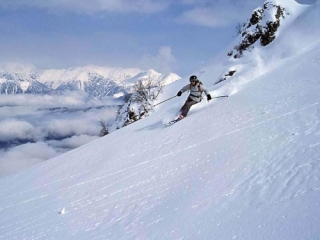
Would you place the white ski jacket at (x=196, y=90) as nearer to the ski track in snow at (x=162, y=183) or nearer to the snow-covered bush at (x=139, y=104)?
the ski track in snow at (x=162, y=183)

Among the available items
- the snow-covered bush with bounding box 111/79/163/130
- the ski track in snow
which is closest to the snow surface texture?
the ski track in snow

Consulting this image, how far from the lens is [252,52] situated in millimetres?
40594

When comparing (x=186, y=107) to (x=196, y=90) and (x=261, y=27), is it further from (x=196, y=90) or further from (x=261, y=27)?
(x=261, y=27)

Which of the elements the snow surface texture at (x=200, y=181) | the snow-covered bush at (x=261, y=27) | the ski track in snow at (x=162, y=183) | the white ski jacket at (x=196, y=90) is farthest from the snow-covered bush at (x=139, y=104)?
the ski track in snow at (x=162, y=183)

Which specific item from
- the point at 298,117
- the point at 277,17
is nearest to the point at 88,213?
the point at 298,117

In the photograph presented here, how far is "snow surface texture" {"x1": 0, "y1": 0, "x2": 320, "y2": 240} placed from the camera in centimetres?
464

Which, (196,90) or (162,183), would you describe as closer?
(162,183)

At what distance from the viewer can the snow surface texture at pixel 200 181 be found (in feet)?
15.2

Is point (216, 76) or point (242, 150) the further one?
point (216, 76)

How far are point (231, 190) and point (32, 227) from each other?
16.9 ft

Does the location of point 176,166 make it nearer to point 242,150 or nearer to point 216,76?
point 242,150

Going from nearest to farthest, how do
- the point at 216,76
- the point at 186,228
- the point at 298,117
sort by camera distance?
the point at 186,228 → the point at 298,117 → the point at 216,76

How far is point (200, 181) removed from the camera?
6605mm

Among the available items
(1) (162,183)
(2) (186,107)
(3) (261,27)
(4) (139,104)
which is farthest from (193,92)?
(3) (261,27)
